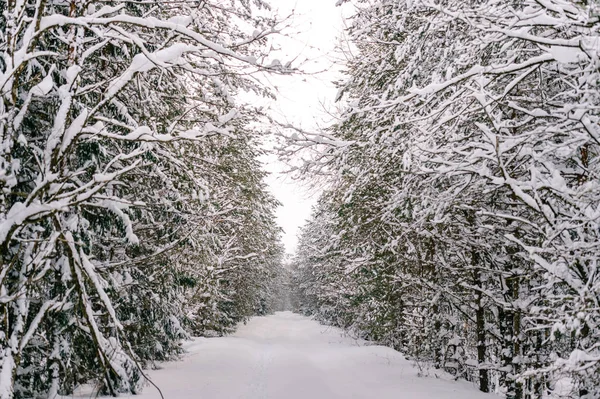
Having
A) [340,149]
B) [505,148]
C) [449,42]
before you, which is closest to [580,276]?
[505,148]

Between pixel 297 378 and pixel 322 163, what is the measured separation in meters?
8.85

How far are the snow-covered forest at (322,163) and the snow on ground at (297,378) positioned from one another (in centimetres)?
85

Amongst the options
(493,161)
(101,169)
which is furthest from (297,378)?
(493,161)

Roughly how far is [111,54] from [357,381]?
9745mm

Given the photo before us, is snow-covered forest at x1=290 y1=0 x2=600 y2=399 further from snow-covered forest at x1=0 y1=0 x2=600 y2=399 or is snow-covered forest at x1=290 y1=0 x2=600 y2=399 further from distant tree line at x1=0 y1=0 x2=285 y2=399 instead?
distant tree line at x1=0 y1=0 x2=285 y2=399

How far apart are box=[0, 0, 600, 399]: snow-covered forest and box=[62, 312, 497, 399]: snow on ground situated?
2.78 feet

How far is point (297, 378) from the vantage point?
1236cm

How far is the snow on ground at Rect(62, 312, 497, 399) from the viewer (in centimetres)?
908

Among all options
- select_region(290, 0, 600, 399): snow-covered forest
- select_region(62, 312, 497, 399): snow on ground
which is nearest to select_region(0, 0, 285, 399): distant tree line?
select_region(62, 312, 497, 399): snow on ground

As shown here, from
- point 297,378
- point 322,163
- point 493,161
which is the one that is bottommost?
point 297,378

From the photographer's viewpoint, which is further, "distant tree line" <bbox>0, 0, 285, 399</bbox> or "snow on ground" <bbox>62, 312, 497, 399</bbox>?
"snow on ground" <bbox>62, 312, 497, 399</bbox>

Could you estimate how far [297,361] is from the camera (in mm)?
16344

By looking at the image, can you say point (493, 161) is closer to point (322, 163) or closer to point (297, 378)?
point (322, 163)

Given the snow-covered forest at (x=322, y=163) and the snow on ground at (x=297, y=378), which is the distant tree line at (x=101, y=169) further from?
the snow on ground at (x=297, y=378)
